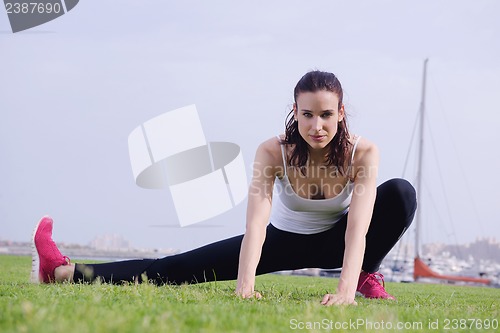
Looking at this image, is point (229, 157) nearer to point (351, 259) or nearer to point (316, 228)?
point (316, 228)

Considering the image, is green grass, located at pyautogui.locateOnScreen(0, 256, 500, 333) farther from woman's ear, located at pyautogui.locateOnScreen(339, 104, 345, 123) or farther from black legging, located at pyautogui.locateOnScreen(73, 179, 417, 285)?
woman's ear, located at pyautogui.locateOnScreen(339, 104, 345, 123)

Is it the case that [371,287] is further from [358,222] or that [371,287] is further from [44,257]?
[44,257]

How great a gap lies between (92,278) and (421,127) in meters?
21.6

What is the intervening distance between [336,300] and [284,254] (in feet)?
5.12

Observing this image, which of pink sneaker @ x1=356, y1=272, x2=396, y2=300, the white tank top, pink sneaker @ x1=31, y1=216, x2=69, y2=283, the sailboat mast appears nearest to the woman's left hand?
the white tank top

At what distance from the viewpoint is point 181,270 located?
584cm

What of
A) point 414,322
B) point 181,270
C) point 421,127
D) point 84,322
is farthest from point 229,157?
point 421,127

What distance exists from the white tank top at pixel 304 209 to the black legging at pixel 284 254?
0.07 metres

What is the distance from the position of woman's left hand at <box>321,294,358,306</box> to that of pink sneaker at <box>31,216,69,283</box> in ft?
9.10

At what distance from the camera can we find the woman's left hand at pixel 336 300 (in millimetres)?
4048

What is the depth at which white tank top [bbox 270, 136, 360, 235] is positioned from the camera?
17.3ft

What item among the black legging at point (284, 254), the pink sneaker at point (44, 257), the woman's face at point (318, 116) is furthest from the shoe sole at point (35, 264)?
the woman's face at point (318, 116)

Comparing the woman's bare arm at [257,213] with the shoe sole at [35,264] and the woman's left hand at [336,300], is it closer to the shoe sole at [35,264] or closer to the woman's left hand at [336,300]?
the woman's left hand at [336,300]

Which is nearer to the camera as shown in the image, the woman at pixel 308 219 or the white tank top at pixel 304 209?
the woman at pixel 308 219
